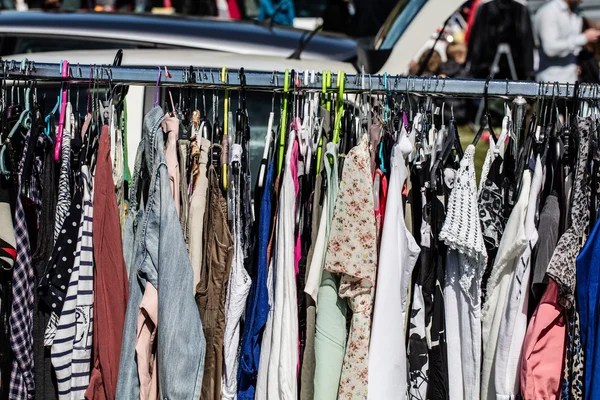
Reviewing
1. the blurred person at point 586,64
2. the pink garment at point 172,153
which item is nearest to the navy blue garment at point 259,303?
the pink garment at point 172,153

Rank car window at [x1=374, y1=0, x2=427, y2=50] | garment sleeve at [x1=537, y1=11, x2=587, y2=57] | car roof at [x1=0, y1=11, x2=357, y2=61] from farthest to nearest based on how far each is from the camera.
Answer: garment sleeve at [x1=537, y1=11, x2=587, y2=57], car roof at [x1=0, y1=11, x2=357, y2=61], car window at [x1=374, y1=0, x2=427, y2=50]

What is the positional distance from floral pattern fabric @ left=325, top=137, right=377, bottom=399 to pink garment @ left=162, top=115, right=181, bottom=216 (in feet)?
1.69

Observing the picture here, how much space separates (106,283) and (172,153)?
1.53 feet

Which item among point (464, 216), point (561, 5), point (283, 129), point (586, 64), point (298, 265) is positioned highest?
point (561, 5)

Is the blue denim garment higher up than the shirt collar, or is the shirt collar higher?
the shirt collar

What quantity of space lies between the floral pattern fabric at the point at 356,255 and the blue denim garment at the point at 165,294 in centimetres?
46

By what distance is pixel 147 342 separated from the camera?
243 cm

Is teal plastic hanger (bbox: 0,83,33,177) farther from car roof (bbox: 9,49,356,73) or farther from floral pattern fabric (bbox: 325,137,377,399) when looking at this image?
car roof (bbox: 9,49,356,73)

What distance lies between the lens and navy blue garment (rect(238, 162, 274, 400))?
7.97ft

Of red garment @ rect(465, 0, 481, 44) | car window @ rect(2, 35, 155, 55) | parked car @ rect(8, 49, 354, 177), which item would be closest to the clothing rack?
parked car @ rect(8, 49, 354, 177)

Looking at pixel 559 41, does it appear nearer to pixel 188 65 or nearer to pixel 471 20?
pixel 471 20

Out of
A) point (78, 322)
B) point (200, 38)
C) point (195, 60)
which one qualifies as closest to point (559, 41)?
point (200, 38)

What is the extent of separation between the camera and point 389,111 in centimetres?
256

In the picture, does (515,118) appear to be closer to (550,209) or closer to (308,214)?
(550,209)
